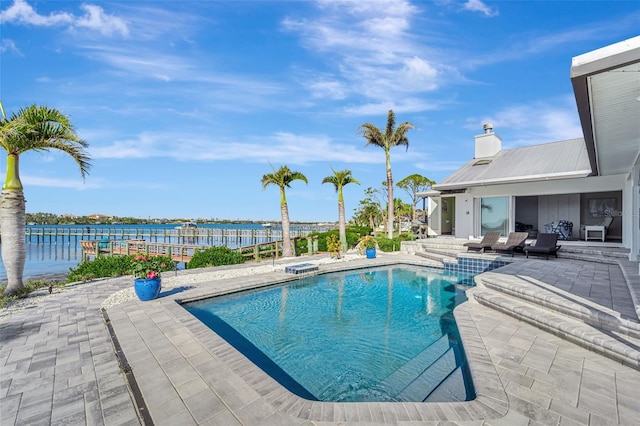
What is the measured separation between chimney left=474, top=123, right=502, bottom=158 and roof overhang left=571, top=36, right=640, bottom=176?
9.62 meters

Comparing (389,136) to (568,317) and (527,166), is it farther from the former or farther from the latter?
(568,317)

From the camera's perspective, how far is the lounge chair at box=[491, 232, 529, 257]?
37.0ft

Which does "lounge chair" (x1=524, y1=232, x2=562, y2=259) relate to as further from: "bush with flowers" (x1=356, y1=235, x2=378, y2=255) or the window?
"bush with flowers" (x1=356, y1=235, x2=378, y2=255)

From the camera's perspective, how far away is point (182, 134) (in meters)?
19.0

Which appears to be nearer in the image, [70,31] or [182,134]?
[70,31]

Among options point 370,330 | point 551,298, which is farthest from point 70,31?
point 551,298

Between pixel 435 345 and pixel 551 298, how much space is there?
2300 mm

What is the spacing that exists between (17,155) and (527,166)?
60.5ft

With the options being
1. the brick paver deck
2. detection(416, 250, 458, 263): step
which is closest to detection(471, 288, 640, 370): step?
the brick paver deck

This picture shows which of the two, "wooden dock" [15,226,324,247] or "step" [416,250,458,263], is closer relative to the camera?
"step" [416,250,458,263]

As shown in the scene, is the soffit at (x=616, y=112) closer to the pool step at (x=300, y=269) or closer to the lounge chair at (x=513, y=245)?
the lounge chair at (x=513, y=245)

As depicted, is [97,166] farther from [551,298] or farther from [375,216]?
[375,216]

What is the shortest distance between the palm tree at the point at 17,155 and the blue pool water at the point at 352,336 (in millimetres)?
4467

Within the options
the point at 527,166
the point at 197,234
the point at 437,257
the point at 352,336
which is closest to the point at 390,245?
the point at 437,257
